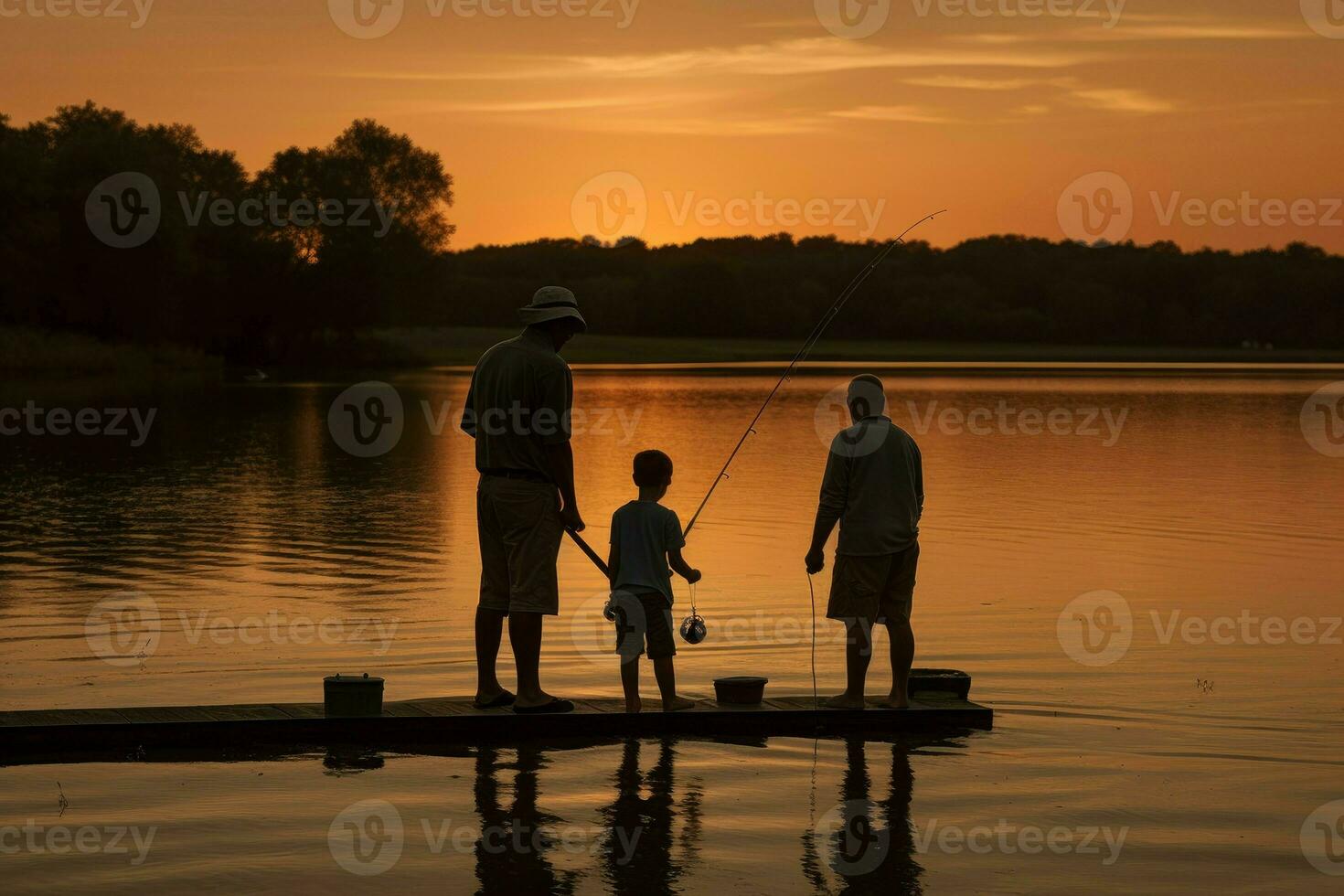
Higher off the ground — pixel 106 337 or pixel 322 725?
pixel 106 337

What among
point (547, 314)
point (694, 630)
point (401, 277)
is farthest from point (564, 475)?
point (401, 277)

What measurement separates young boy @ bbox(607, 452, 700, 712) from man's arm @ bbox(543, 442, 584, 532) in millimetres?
196

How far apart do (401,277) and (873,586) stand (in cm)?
8071

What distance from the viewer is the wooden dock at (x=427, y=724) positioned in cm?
758

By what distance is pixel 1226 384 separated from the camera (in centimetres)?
6700

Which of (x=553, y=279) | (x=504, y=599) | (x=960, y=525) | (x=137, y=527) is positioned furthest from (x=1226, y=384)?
(x=553, y=279)

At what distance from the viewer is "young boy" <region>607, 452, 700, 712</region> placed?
26.1ft

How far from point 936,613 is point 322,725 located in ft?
18.4

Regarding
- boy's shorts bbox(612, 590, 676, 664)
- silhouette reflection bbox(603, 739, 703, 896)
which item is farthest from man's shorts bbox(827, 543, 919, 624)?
silhouette reflection bbox(603, 739, 703, 896)

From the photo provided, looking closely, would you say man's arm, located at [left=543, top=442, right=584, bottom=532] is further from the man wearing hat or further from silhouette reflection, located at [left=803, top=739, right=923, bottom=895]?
silhouette reflection, located at [left=803, top=739, right=923, bottom=895]

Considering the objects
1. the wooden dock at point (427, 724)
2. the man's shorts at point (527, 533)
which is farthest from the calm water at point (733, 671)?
the man's shorts at point (527, 533)

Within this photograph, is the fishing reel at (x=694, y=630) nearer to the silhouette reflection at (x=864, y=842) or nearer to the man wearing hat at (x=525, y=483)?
the man wearing hat at (x=525, y=483)

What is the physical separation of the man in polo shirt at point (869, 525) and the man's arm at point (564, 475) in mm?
1181

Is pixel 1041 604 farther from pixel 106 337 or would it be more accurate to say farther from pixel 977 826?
pixel 106 337
